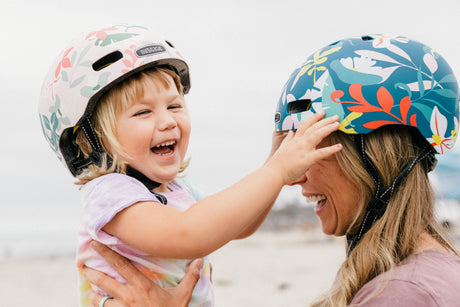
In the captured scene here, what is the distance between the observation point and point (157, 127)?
3086mm

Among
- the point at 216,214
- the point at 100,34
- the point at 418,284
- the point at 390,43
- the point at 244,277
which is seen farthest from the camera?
the point at 244,277

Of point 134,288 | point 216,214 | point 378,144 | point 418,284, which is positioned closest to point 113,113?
point 216,214

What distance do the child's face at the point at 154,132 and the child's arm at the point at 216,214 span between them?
43cm

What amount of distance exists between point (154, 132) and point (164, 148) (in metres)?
0.19

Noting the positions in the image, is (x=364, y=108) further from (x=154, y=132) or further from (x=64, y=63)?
(x=64, y=63)

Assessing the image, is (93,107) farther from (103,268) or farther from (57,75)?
(103,268)

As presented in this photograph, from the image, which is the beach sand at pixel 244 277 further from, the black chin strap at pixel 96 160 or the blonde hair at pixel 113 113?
the blonde hair at pixel 113 113

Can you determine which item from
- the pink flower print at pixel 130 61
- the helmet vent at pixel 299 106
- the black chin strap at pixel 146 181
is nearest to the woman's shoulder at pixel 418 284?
the helmet vent at pixel 299 106

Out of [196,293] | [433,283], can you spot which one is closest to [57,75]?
[196,293]

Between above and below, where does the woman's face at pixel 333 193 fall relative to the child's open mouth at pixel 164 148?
below

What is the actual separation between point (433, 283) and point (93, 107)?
228 cm

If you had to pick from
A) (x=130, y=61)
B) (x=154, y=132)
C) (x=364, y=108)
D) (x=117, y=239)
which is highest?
(x=130, y=61)

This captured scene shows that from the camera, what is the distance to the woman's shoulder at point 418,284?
223cm

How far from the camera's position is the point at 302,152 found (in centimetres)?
271
